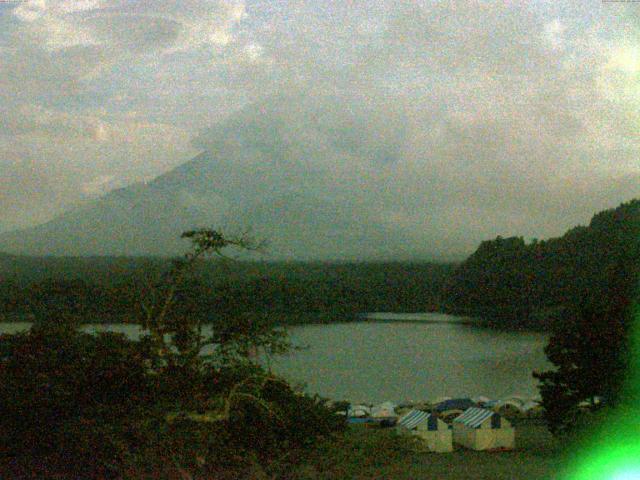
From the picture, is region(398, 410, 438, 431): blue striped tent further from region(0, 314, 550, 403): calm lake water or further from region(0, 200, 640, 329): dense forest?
region(0, 200, 640, 329): dense forest

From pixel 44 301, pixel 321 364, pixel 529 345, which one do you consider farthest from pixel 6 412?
pixel 529 345

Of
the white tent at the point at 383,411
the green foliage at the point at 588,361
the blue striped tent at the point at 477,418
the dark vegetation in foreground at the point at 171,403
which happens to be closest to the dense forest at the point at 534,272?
the white tent at the point at 383,411

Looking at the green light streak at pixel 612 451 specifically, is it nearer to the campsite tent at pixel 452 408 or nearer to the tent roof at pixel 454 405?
the campsite tent at pixel 452 408

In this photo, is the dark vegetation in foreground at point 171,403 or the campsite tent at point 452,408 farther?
the campsite tent at point 452,408

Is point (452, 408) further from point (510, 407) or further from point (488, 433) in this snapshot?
point (488, 433)

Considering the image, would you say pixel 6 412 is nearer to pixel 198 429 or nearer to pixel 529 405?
pixel 198 429
